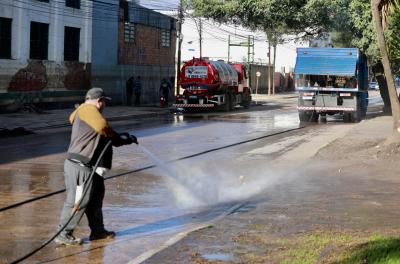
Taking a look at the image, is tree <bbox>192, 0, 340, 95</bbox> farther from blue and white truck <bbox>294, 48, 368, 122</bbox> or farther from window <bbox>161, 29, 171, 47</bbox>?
window <bbox>161, 29, 171, 47</bbox>

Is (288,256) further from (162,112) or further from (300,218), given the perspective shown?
(162,112)

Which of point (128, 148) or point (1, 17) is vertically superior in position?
point (1, 17)

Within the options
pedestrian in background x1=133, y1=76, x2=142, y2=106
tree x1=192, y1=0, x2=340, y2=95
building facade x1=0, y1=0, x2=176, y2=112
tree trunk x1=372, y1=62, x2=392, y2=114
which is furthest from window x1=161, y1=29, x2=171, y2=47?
tree trunk x1=372, y1=62, x2=392, y2=114

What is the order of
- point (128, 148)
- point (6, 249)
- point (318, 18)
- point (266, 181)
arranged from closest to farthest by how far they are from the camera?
point (6, 249)
point (266, 181)
point (128, 148)
point (318, 18)

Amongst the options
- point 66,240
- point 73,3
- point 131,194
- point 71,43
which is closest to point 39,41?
point 71,43

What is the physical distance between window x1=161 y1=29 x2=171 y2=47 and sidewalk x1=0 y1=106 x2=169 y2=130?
10626 mm

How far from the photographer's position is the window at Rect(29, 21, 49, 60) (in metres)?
30.0

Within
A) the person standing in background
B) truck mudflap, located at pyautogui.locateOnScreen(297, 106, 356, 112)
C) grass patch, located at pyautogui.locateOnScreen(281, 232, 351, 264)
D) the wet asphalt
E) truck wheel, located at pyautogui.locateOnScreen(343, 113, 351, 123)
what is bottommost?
the wet asphalt

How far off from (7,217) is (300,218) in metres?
3.83

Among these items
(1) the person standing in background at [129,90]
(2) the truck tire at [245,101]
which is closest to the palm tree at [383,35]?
(1) the person standing in background at [129,90]

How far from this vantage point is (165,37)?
43.8m

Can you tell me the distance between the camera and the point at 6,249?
6.75 m

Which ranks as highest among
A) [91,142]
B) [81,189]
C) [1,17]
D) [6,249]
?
[1,17]

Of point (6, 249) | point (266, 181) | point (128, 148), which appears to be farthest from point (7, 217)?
point (128, 148)
